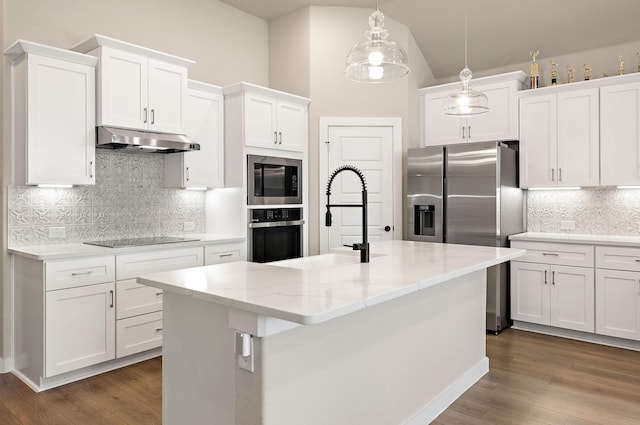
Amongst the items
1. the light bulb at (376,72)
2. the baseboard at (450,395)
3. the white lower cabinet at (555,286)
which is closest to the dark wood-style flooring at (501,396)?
the baseboard at (450,395)

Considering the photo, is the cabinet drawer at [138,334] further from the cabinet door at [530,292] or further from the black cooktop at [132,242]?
the cabinet door at [530,292]

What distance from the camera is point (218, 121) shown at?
15.0 ft

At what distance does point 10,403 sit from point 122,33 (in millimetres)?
3037

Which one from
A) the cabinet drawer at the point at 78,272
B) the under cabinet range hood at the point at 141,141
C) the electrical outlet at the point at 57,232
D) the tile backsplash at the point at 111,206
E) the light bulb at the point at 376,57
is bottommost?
the cabinet drawer at the point at 78,272

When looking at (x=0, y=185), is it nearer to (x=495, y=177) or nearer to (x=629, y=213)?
(x=495, y=177)

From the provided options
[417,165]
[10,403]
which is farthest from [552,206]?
[10,403]

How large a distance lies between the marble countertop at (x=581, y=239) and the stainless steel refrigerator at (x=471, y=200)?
179mm

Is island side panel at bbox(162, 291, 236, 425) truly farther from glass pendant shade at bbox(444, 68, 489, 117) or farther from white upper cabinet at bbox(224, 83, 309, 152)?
white upper cabinet at bbox(224, 83, 309, 152)

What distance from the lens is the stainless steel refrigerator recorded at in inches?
177

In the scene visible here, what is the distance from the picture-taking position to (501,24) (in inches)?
190

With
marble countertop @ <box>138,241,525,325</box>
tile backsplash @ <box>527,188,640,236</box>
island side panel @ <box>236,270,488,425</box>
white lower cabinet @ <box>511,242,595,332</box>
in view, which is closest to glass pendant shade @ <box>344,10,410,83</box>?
marble countertop @ <box>138,241,525,325</box>

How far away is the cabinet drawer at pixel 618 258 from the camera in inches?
156

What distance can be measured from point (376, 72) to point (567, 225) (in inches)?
132

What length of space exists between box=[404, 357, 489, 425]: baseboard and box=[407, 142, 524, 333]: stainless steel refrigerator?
1.24 metres
